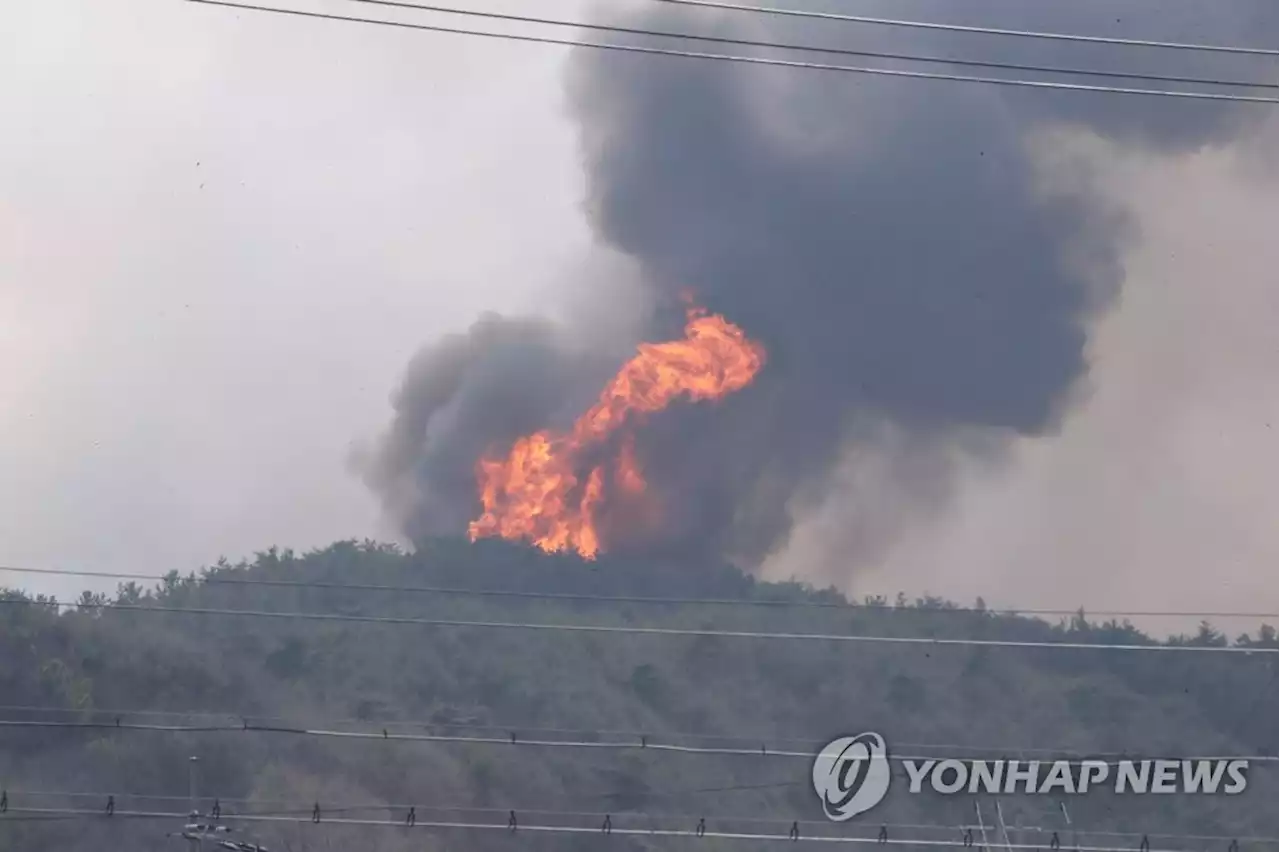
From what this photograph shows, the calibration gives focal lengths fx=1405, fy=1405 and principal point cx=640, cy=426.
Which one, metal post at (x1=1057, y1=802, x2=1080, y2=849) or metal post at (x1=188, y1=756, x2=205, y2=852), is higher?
metal post at (x1=1057, y1=802, x2=1080, y2=849)

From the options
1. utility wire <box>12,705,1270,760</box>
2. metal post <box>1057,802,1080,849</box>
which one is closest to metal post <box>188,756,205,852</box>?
utility wire <box>12,705,1270,760</box>

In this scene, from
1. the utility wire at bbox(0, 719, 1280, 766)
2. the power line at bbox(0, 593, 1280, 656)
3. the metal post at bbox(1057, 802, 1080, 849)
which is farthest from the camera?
the metal post at bbox(1057, 802, 1080, 849)

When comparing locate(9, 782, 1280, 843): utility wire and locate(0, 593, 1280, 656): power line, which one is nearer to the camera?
locate(0, 593, 1280, 656): power line

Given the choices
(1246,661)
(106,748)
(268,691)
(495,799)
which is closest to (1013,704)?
(1246,661)

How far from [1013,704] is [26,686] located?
95.1 feet

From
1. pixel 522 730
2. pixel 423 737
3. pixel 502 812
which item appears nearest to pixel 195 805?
pixel 502 812

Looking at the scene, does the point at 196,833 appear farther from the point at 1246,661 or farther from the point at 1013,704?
the point at 1246,661

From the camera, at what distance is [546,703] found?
137ft

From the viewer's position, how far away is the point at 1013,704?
146ft

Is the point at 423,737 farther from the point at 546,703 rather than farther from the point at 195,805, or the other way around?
the point at 546,703

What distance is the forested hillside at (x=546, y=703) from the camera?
34.6 meters

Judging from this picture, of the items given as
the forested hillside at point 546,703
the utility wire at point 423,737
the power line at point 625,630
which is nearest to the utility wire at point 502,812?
the forested hillside at point 546,703

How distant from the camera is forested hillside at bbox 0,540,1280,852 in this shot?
34.6 meters

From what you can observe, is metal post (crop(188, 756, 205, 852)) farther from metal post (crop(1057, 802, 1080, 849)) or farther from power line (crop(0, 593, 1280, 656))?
metal post (crop(1057, 802, 1080, 849))
